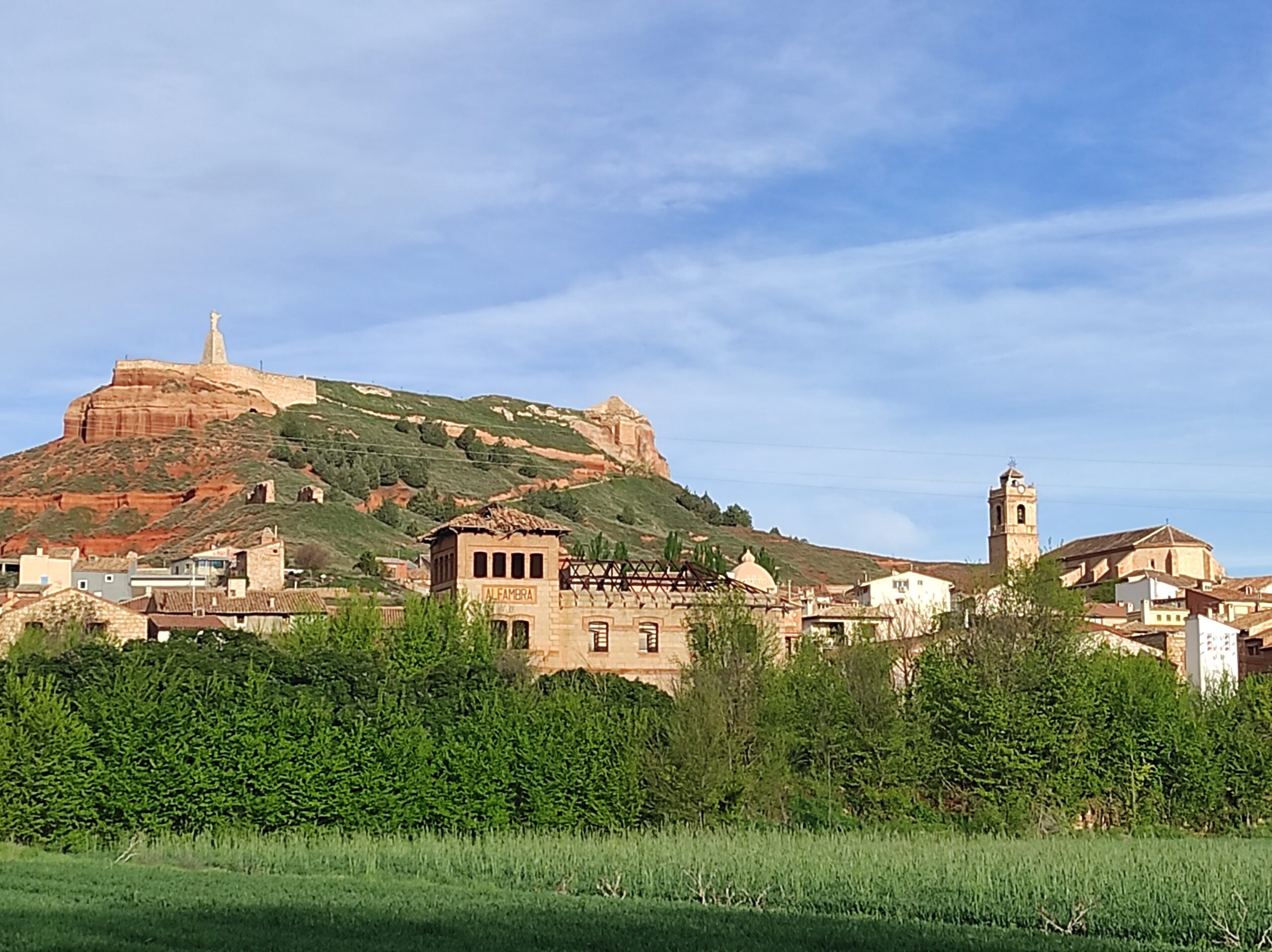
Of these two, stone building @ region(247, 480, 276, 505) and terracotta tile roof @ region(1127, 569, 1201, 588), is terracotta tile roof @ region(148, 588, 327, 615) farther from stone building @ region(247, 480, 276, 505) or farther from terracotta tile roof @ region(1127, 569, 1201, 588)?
terracotta tile roof @ region(1127, 569, 1201, 588)

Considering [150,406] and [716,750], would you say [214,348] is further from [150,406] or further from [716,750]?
[716,750]

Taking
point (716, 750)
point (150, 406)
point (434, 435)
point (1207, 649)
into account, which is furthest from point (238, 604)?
point (434, 435)

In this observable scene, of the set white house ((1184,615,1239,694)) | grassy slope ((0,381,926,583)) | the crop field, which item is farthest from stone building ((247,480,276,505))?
the crop field

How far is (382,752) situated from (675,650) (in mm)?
21495

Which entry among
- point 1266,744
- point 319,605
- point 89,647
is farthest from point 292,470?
point 1266,744

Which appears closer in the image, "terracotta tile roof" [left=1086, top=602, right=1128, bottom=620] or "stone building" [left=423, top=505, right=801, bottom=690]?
"stone building" [left=423, top=505, right=801, bottom=690]

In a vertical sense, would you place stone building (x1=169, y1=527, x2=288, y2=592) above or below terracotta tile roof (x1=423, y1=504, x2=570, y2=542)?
below

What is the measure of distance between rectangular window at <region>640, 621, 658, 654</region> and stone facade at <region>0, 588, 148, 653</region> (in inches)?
642

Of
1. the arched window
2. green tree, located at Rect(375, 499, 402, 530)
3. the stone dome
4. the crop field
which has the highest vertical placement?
green tree, located at Rect(375, 499, 402, 530)

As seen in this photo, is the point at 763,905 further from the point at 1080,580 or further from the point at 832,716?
the point at 1080,580

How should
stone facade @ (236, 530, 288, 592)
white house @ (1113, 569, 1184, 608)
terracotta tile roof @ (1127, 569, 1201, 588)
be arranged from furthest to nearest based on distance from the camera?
terracotta tile roof @ (1127, 569, 1201, 588), white house @ (1113, 569, 1184, 608), stone facade @ (236, 530, 288, 592)

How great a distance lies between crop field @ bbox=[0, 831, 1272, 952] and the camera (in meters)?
20.6

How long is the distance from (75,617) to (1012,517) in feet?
223

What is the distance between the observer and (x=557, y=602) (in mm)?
55156
